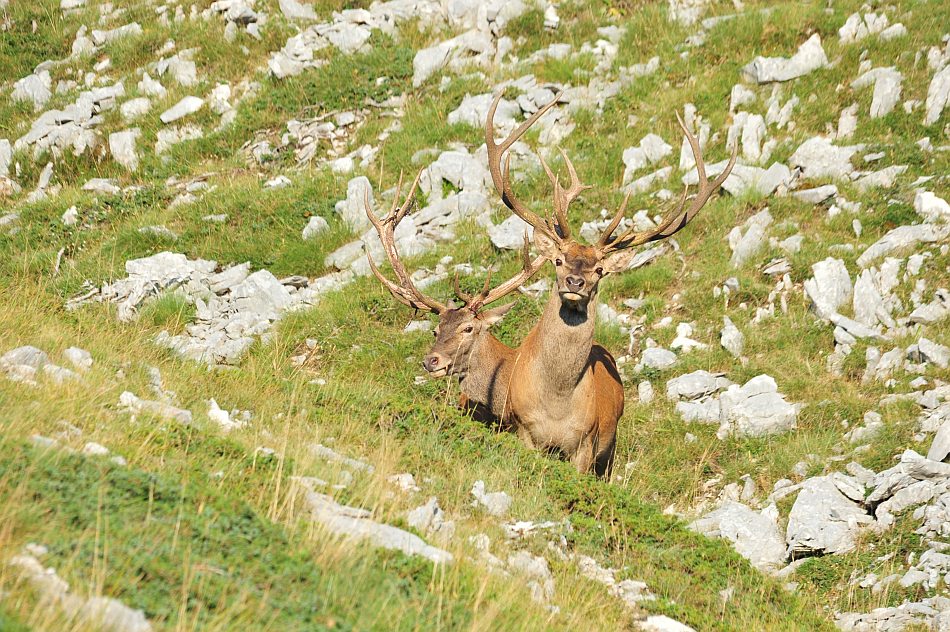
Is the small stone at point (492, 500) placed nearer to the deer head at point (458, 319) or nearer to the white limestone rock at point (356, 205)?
the deer head at point (458, 319)

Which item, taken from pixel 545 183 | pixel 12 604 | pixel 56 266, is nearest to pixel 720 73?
pixel 545 183

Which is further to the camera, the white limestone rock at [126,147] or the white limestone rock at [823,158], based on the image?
the white limestone rock at [126,147]

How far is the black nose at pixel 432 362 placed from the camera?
27.9ft

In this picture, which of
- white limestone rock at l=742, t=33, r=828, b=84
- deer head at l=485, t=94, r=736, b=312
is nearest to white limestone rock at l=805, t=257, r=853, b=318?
deer head at l=485, t=94, r=736, b=312

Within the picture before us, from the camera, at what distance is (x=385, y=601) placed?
432 centimetres

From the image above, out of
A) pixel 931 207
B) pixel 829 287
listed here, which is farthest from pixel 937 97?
pixel 829 287

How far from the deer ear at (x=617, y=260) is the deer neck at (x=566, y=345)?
266 mm

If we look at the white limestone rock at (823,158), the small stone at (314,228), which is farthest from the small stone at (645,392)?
the small stone at (314,228)

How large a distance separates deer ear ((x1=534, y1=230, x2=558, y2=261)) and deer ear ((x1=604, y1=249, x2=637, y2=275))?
0.43 metres

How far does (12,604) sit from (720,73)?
36.5 ft

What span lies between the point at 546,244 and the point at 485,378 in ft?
4.28

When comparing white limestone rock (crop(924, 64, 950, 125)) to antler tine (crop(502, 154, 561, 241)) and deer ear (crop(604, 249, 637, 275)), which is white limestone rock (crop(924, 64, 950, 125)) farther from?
antler tine (crop(502, 154, 561, 241))

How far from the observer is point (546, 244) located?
8242mm

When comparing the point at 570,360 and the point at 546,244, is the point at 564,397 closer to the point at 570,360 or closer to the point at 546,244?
the point at 570,360
